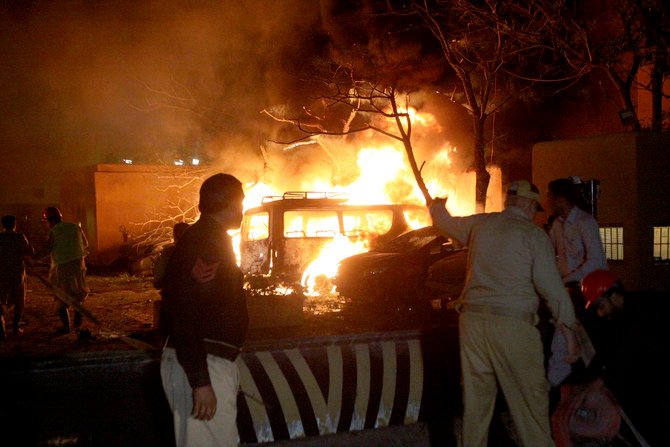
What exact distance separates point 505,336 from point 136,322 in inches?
313

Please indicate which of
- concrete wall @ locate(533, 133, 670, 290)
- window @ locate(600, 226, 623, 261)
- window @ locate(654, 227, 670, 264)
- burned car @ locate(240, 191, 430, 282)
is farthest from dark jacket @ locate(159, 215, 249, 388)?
window @ locate(654, 227, 670, 264)

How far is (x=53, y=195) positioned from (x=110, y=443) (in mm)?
33168

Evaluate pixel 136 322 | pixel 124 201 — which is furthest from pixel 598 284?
pixel 124 201

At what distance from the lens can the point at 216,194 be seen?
294 centimetres

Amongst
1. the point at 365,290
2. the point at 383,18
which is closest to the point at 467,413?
the point at 365,290

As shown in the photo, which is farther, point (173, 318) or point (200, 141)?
point (200, 141)

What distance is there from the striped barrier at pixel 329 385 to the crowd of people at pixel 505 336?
0.93 m

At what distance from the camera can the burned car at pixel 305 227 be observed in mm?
11062

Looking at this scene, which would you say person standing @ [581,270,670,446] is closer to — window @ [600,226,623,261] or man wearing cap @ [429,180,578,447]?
man wearing cap @ [429,180,578,447]

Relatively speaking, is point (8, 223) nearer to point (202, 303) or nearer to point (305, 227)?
point (305, 227)

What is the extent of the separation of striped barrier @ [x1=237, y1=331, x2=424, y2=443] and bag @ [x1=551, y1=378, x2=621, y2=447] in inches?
44.2

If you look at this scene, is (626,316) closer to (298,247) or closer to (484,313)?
(484,313)

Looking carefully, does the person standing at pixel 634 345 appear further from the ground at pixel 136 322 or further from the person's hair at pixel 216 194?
the ground at pixel 136 322

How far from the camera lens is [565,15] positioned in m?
11.9
